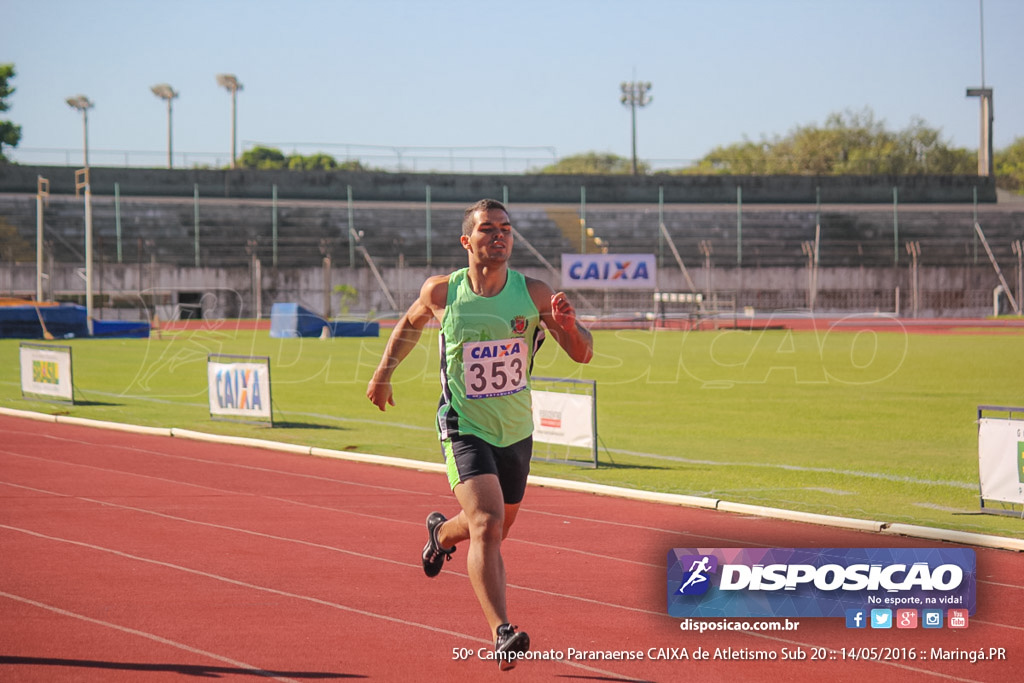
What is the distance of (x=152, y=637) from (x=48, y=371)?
587 inches

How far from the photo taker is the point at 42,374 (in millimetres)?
19844

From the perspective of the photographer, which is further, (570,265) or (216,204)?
(216,204)

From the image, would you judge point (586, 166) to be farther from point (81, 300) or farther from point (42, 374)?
point (42, 374)

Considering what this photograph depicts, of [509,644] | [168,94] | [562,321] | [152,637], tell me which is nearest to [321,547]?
[152,637]

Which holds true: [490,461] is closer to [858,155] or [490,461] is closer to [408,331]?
[408,331]

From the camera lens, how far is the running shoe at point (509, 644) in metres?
5.12

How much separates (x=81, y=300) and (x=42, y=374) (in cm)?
3142

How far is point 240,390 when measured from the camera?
1658 cm

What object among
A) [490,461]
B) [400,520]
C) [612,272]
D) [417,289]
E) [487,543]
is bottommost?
[400,520]

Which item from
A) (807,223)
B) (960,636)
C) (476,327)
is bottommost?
(960,636)

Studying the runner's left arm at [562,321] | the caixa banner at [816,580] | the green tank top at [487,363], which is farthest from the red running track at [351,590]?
the runner's left arm at [562,321]

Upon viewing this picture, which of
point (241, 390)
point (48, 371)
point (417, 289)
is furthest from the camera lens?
point (417, 289)

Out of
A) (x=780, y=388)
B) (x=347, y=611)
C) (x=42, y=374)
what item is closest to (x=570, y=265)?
(x=780, y=388)

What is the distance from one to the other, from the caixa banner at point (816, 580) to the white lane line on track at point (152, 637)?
221 centimetres
